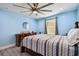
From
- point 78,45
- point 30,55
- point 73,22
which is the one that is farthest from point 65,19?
point 30,55

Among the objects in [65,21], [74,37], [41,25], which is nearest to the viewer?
[74,37]

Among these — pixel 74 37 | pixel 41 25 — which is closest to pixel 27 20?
pixel 41 25

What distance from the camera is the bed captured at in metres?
1.27

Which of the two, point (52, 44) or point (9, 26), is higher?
point (9, 26)

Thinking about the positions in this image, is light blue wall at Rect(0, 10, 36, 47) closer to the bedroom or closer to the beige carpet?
the bedroom

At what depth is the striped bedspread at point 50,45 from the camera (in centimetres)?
127

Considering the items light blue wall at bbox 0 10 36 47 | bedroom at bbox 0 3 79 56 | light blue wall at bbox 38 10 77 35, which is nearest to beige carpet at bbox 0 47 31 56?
bedroom at bbox 0 3 79 56

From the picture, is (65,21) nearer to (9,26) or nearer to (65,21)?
(65,21)

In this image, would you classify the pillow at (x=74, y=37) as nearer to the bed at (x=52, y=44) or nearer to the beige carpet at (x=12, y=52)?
the bed at (x=52, y=44)

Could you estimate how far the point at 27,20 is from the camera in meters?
1.50

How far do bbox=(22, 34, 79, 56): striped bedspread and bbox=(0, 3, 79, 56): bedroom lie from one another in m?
0.08

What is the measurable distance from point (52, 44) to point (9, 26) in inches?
29.7

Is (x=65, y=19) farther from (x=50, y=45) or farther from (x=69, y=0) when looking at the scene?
(x=50, y=45)

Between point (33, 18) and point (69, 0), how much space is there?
655 mm
